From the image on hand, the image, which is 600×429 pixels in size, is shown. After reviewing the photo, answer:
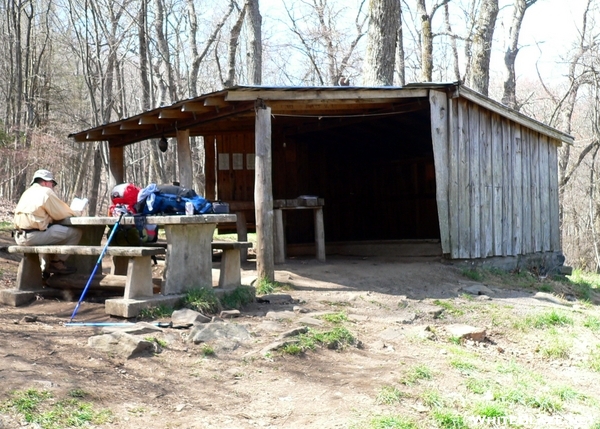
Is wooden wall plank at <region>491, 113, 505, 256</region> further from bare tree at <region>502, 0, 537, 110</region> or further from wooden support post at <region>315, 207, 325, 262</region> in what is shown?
bare tree at <region>502, 0, 537, 110</region>

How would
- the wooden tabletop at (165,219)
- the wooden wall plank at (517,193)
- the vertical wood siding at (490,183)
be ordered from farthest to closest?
the wooden wall plank at (517,193)
the vertical wood siding at (490,183)
the wooden tabletop at (165,219)

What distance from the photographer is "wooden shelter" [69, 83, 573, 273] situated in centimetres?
948

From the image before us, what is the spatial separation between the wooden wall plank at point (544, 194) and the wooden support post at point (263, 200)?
6661 millimetres

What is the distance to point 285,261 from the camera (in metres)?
11.2

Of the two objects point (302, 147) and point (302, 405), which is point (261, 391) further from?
point (302, 147)

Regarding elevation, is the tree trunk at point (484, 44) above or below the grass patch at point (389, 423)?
above

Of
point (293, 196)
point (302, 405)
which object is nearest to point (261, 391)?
point (302, 405)

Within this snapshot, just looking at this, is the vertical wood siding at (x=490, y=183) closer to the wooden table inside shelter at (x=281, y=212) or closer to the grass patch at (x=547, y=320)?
the wooden table inside shelter at (x=281, y=212)

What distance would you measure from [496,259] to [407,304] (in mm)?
4024

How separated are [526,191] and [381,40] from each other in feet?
14.7

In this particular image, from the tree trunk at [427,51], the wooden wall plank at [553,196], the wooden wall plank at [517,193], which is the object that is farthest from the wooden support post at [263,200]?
the tree trunk at [427,51]

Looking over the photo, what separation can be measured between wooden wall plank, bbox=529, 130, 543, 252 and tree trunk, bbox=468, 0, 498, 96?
13.7 ft

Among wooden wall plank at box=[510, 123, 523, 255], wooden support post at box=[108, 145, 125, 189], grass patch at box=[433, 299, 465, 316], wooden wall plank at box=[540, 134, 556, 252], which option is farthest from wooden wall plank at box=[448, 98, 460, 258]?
wooden support post at box=[108, 145, 125, 189]

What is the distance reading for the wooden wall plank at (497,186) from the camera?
1138cm
